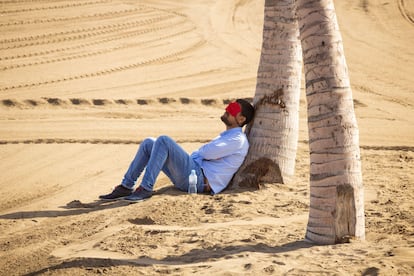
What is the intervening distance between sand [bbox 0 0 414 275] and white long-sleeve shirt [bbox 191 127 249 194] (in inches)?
12.7

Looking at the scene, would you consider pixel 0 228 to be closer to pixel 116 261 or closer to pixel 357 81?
pixel 116 261

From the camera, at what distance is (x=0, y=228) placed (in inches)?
298

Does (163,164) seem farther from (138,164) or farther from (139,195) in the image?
(139,195)

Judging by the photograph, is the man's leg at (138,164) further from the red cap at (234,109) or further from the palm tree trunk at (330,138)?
the palm tree trunk at (330,138)

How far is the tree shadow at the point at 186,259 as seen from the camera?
6.10 m

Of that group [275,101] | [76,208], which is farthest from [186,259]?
[275,101]

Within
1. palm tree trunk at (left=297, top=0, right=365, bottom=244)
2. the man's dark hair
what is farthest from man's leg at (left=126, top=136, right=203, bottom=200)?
palm tree trunk at (left=297, top=0, right=365, bottom=244)

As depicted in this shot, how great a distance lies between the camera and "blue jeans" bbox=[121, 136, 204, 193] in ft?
26.9

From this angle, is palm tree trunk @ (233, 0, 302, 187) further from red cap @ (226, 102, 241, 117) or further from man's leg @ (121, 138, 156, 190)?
man's leg @ (121, 138, 156, 190)

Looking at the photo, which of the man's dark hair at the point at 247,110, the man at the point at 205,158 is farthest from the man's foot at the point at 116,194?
the man's dark hair at the point at 247,110

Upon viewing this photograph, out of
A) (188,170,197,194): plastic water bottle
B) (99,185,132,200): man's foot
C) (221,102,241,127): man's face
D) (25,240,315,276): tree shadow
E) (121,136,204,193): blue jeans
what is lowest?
(25,240,315,276): tree shadow

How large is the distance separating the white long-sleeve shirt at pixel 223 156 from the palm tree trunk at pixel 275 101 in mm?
146

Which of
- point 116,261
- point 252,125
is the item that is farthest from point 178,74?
point 116,261

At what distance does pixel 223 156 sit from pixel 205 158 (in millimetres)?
212
